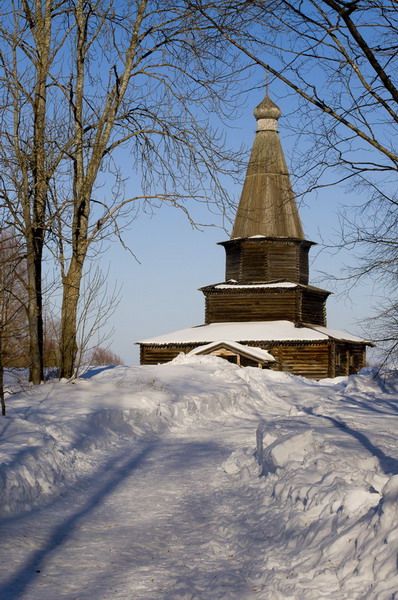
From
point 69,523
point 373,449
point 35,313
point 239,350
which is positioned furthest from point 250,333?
point 69,523

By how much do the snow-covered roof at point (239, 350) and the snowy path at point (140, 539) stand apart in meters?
27.7

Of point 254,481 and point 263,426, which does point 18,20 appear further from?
point 254,481

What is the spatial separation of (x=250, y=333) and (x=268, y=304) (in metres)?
3.34

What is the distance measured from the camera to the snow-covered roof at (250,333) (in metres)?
38.8

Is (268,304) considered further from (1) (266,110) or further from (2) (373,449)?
(2) (373,449)

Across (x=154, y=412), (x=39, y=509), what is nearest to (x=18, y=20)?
(x=154, y=412)

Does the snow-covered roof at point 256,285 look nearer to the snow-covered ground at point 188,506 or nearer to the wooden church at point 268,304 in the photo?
the wooden church at point 268,304

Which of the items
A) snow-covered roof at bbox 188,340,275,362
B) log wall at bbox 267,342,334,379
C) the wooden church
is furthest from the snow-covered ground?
the wooden church

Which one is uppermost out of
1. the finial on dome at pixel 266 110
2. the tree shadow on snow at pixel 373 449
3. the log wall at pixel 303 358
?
the finial on dome at pixel 266 110

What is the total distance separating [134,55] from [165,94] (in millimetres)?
1217

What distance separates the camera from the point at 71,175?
16016mm

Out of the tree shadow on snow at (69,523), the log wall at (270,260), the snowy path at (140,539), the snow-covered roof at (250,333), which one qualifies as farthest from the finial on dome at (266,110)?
the snowy path at (140,539)

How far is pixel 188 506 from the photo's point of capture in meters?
7.36

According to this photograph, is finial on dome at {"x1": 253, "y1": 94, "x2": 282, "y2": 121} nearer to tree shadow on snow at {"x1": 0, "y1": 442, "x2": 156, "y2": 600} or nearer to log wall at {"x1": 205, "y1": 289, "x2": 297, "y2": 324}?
log wall at {"x1": 205, "y1": 289, "x2": 297, "y2": 324}
